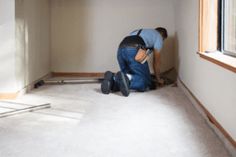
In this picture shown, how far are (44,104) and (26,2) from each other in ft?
5.02

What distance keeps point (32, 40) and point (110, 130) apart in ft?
8.29

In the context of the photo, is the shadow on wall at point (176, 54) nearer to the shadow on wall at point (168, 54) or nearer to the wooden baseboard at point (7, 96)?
the shadow on wall at point (168, 54)

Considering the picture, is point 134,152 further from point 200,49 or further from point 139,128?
point 200,49

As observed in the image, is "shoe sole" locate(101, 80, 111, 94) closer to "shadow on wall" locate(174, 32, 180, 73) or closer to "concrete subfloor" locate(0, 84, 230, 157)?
"concrete subfloor" locate(0, 84, 230, 157)

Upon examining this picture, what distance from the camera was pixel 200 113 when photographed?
3.45m

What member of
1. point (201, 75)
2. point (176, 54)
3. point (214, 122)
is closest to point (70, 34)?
point (176, 54)

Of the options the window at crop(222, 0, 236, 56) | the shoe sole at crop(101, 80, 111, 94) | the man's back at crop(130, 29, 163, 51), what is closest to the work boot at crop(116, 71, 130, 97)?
the shoe sole at crop(101, 80, 111, 94)

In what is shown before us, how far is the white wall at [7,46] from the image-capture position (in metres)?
4.09

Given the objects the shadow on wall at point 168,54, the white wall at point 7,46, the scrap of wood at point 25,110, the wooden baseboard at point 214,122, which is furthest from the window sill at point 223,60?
the shadow on wall at point 168,54

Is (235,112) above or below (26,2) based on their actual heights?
below

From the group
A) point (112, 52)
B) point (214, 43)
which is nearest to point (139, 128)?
point (214, 43)

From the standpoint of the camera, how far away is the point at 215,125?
285cm

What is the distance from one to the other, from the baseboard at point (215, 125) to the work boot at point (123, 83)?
0.78 meters

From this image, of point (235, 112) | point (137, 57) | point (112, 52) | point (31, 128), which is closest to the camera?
point (235, 112)
